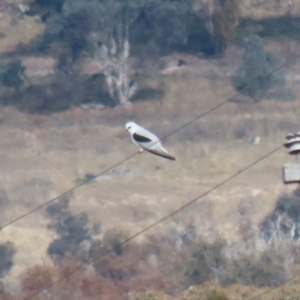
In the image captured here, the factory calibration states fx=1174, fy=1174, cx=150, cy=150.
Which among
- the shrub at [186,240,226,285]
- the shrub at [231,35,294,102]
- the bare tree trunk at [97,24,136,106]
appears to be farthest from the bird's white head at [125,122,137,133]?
the shrub at [186,240,226,285]

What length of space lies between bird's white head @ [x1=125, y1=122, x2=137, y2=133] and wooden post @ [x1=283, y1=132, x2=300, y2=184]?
1.57 metres

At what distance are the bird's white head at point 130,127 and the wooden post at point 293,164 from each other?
1.57 metres

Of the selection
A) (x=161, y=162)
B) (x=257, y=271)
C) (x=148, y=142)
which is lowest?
(x=257, y=271)

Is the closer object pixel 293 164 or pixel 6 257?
pixel 293 164

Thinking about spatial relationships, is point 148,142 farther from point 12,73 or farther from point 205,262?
point 12,73

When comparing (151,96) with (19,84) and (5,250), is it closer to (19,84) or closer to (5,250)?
(19,84)

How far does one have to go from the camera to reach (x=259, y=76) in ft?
37.3

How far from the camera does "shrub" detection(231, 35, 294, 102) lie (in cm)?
1132

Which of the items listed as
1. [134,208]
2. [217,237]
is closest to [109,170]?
[134,208]

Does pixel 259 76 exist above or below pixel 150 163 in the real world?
above

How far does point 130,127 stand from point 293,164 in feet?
5.55

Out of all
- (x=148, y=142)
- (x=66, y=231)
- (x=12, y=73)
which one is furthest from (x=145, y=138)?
(x=12, y=73)

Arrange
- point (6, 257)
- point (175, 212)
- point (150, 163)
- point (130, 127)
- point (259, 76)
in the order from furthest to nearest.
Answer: point (259, 76), point (130, 127), point (150, 163), point (175, 212), point (6, 257)

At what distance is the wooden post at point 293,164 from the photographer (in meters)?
10.2
